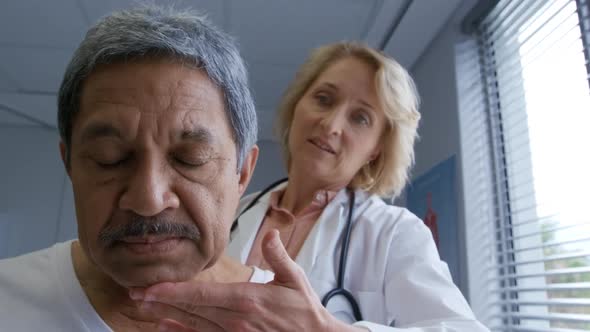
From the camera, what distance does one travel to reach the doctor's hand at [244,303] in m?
0.51

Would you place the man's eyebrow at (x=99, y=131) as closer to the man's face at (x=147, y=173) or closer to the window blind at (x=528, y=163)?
the man's face at (x=147, y=173)

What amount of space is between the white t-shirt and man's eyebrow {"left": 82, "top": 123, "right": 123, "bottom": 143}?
26 cm

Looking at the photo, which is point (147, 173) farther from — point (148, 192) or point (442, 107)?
point (442, 107)

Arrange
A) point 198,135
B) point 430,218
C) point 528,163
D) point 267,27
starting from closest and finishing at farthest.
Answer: point 198,135
point 528,163
point 430,218
point 267,27

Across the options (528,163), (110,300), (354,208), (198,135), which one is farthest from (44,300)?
(528,163)

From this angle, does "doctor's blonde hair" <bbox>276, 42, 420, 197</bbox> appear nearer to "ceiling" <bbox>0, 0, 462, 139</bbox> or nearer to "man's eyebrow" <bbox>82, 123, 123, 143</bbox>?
"ceiling" <bbox>0, 0, 462, 139</bbox>

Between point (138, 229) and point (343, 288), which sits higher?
point (138, 229)

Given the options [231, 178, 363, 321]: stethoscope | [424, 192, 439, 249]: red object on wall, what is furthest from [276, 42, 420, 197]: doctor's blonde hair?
[424, 192, 439, 249]: red object on wall

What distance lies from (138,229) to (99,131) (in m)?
0.15

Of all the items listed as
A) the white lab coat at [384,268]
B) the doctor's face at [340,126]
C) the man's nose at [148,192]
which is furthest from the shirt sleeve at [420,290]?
the man's nose at [148,192]

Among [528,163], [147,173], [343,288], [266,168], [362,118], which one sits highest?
[266,168]

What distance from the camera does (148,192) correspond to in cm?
56

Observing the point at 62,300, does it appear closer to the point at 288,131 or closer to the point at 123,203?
the point at 123,203

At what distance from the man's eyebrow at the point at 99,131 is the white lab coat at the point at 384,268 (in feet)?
2.03
